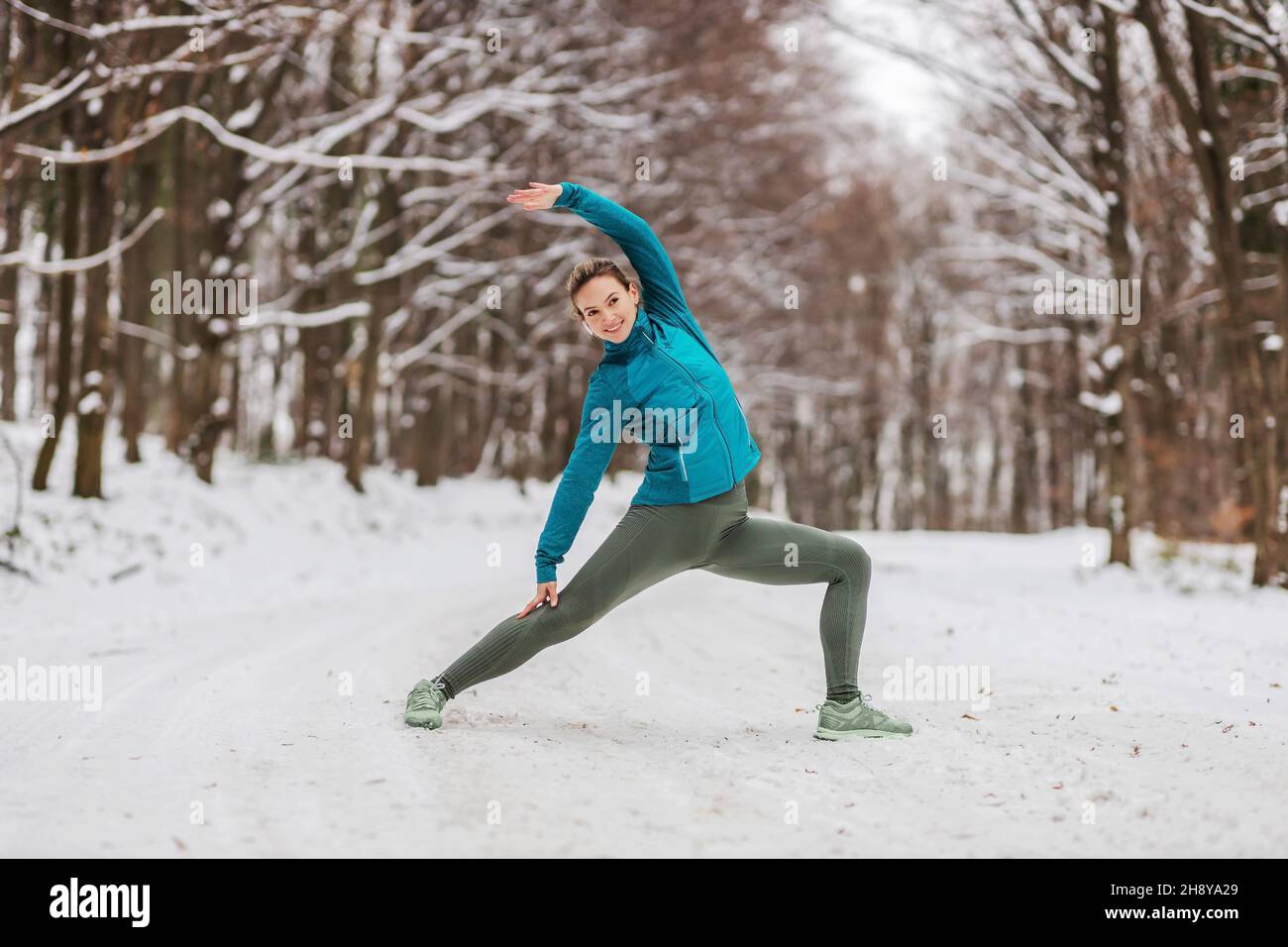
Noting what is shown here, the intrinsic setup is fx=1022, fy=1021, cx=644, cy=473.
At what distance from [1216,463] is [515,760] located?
30.9m

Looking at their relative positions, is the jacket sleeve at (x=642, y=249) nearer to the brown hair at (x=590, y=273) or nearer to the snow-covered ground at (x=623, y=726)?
the brown hair at (x=590, y=273)

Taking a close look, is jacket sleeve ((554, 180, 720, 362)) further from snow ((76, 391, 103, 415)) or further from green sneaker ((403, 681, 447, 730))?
snow ((76, 391, 103, 415))

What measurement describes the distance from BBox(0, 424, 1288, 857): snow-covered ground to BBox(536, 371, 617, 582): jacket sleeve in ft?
2.41

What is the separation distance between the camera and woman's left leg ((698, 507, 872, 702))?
4125mm

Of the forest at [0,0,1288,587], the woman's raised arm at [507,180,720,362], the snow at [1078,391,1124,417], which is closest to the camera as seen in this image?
the woman's raised arm at [507,180,720,362]

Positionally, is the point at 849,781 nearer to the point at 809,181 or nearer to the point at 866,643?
the point at 866,643

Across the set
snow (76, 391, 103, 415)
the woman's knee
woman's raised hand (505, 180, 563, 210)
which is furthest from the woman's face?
snow (76, 391, 103, 415)

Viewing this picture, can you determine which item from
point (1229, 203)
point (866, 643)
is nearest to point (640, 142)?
point (1229, 203)

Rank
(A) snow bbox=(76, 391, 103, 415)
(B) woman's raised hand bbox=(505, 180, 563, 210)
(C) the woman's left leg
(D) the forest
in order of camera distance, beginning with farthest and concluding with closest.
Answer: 1. (A) snow bbox=(76, 391, 103, 415)
2. (D) the forest
3. (C) the woman's left leg
4. (B) woman's raised hand bbox=(505, 180, 563, 210)

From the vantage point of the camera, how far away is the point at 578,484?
4.08 metres

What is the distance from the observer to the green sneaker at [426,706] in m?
4.11

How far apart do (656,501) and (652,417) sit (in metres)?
0.34

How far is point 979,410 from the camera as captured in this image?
135ft

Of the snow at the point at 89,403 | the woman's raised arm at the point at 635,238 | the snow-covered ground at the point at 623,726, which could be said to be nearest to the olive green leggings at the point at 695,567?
the snow-covered ground at the point at 623,726
